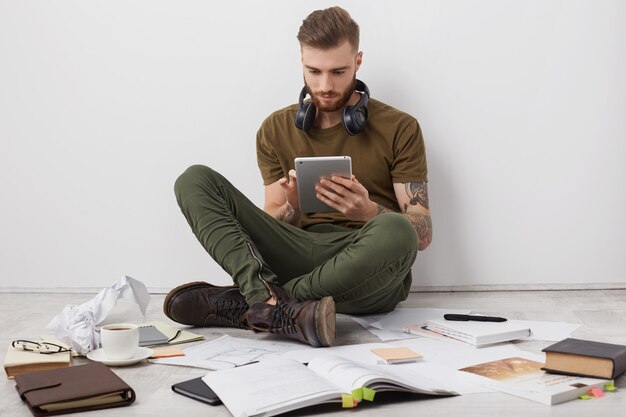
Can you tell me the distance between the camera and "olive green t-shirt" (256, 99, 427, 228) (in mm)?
2559

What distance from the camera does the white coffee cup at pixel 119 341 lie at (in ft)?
6.03

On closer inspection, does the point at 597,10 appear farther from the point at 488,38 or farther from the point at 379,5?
the point at 379,5

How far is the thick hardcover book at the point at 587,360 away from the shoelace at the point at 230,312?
3.17ft

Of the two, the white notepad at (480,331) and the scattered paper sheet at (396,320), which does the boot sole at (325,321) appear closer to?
the scattered paper sheet at (396,320)

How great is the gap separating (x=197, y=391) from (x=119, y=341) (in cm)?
34

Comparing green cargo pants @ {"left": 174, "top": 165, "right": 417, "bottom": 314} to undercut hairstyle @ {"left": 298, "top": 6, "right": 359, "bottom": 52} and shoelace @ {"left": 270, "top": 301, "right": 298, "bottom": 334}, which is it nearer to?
shoelace @ {"left": 270, "top": 301, "right": 298, "bottom": 334}

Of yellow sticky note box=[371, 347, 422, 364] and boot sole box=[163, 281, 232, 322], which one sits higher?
boot sole box=[163, 281, 232, 322]

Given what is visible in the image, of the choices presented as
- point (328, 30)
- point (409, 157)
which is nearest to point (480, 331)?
point (409, 157)

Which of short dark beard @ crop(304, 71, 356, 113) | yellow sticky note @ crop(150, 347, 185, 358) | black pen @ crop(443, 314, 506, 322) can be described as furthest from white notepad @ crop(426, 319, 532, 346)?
short dark beard @ crop(304, 71, 356, 113)

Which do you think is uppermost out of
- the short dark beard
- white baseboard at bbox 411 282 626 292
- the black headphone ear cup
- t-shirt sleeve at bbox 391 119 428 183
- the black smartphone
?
the short dark beard

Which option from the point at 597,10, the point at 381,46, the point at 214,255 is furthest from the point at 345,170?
the point at 597,10

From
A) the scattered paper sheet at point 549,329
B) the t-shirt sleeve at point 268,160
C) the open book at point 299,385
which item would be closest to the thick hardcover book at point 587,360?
the open book at point 299,385

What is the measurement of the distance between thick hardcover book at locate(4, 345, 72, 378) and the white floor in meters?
0.03

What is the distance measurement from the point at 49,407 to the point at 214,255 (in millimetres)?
811
